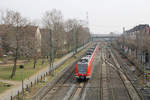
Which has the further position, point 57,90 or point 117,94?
point 57,90

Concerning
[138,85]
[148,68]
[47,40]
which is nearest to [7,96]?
[138,85]

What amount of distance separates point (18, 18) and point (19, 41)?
3702 millimetres

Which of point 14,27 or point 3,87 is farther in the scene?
point 14,27

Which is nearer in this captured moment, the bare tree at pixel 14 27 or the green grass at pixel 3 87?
the green grass at pixel 3 87

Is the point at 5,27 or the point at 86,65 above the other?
the point at 5,27

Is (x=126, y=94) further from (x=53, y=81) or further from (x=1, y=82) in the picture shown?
(x=1, y=82)

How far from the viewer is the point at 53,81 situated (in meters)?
26.1

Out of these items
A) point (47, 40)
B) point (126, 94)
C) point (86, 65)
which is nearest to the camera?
point (126, 94)

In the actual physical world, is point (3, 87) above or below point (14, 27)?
below

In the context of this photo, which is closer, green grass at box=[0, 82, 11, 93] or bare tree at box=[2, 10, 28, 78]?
green grass at box=[0, 82, 11, 93]

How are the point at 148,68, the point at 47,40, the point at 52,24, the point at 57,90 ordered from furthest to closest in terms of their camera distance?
the point at 52,24 → the point at 47,40 → the point at 148,68 → the point at 57,90

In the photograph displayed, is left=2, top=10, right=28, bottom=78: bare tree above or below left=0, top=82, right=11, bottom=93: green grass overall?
above

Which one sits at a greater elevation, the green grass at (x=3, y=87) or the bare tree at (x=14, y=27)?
the bare tree at (x=14, y=27)

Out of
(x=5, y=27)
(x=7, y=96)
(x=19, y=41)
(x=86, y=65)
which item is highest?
(x=5, y=27)
